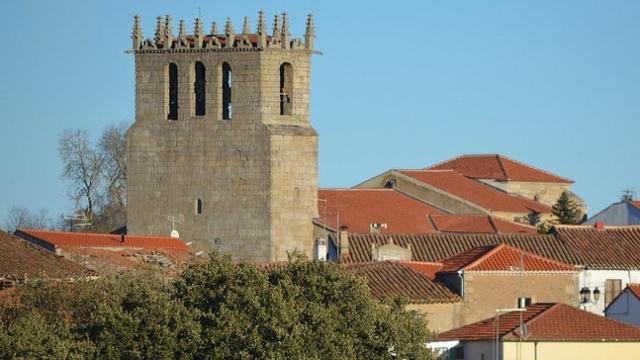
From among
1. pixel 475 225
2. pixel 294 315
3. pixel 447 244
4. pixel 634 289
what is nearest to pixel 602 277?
pixel 447 244

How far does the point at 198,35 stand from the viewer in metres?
97.1

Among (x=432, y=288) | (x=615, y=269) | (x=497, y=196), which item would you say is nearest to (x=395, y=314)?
(x=432, y=288)

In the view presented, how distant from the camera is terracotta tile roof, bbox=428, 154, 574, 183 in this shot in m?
116

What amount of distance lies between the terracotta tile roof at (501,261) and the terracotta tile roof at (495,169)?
37077 millimetres

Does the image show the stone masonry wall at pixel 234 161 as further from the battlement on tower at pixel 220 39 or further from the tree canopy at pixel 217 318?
the tree canopy at pixel 217 318

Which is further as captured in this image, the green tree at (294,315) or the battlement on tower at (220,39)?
the battlement on tower at (220,39)

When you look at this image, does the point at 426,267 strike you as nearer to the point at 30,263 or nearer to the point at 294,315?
the point at 30,263

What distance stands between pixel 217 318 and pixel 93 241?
78.2 feet

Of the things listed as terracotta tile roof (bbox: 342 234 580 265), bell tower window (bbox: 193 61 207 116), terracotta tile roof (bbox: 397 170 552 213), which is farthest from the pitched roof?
terracotta tile roof (bbox: 397 170 552 213)

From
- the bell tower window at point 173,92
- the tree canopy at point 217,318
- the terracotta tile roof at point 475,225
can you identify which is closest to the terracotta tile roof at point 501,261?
the tree canopy at point 217,318

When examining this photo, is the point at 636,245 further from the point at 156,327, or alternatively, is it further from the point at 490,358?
the point at 156,327

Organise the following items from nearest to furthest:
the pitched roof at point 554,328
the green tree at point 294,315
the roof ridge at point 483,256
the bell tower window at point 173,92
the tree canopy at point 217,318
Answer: the tree canopy at point 217,318 → the green tree at point 294,315 → the pitched roof at point 554,328 → the roof ridge at point 483,256 → the bell tower window at point 173,92

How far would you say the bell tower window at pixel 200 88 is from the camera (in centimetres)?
9681

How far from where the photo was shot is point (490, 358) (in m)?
68.2
